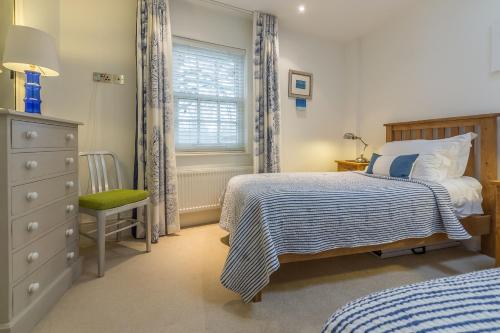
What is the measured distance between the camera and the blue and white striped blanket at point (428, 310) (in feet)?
1.57

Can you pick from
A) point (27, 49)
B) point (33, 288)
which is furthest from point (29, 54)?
point (33, 288)

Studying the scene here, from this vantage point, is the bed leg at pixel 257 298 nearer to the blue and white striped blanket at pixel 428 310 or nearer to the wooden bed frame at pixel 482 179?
the wooden bed frame at pixel 482 179

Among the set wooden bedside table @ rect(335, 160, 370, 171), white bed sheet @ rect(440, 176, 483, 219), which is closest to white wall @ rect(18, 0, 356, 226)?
wooden bedside table @ rect(335, 160, 370, 171)

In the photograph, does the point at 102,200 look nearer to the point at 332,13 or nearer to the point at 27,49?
the point at 27,49

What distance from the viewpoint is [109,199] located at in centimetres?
192

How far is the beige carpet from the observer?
1374 mm

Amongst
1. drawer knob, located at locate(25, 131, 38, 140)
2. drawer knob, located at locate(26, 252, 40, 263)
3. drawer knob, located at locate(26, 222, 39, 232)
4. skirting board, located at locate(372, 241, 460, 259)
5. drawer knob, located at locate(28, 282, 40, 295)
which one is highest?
drawer knob, located at locate(25, 131, 38, 140)

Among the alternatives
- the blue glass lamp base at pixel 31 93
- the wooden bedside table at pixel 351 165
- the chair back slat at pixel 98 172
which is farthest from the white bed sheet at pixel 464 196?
the blue glass lamp base at pixel 31 93

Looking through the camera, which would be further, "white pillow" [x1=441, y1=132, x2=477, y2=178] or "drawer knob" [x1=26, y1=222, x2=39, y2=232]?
"white pillow" [x1=441, y1=132, x2=477, y2=178]

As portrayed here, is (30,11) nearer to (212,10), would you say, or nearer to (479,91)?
(212,10)

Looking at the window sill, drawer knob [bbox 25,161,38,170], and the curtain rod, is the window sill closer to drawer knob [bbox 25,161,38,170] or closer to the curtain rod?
drawer knob [bbox 25,161,38,170]

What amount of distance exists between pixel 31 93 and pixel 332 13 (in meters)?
3.13

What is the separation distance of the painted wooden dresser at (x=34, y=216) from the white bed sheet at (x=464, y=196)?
9.20 ft

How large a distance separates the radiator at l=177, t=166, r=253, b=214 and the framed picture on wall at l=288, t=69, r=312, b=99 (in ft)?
4.41
